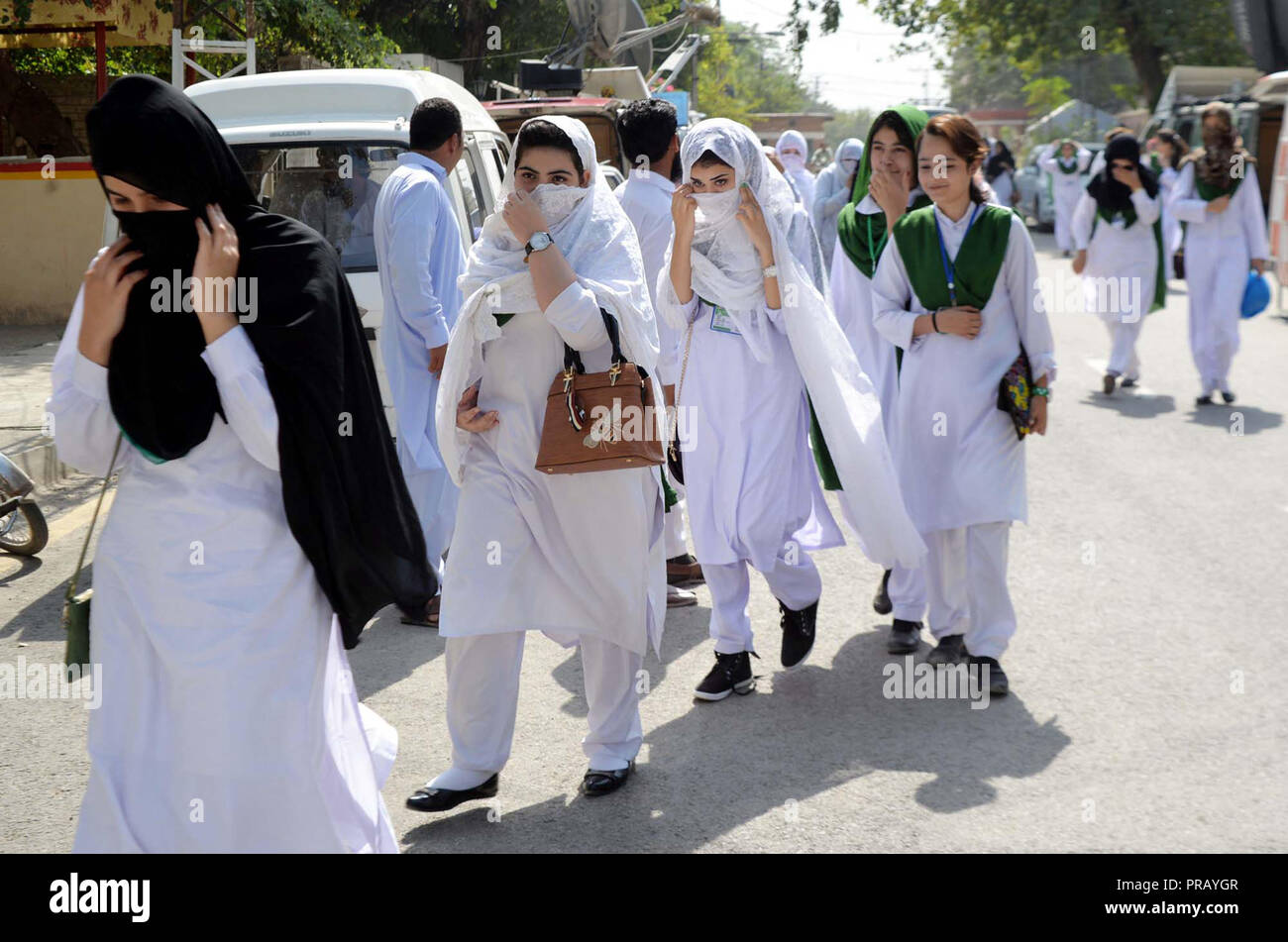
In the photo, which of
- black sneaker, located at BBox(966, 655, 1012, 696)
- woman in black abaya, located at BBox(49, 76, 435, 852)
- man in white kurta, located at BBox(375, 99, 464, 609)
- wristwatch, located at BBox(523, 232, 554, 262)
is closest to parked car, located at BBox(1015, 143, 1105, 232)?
man in white kurta, located at BBox(375, 99, 464, 609)

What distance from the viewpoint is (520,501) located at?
4250 mm

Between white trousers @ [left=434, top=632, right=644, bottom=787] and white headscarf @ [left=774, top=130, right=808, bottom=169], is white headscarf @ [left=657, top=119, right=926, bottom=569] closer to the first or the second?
white trousers @ [left=434, top=632, right=644, bottom=787]

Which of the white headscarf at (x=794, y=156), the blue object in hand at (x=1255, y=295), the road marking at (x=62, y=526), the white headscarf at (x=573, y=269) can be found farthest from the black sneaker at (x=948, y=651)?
the white headscarf at (x=794, y=156)

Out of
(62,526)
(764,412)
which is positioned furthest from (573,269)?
(62,526)

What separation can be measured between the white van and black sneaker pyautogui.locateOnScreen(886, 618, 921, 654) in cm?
280

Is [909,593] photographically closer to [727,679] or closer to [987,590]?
[987,590]

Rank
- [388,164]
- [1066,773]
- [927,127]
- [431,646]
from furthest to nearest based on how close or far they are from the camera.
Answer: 1. [388,164]
2. [431,646]
3. [927,127]
4. [1066,773]

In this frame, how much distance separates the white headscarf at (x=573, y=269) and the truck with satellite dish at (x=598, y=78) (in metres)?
5.29

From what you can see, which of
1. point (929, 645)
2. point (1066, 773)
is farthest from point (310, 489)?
point (929, 645)

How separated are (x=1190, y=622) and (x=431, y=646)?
9.89 feet

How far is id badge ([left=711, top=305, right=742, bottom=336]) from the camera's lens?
5336mm

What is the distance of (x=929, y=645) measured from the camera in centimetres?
589

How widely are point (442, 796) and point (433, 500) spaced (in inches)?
94.0

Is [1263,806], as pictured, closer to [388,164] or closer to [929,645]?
[929,645]
